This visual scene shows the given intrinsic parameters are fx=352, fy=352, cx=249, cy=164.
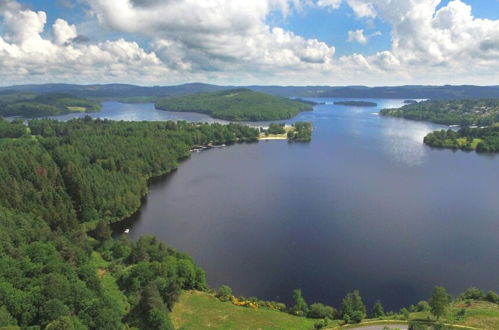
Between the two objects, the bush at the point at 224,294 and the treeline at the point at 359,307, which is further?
the bush at the point at 224,294

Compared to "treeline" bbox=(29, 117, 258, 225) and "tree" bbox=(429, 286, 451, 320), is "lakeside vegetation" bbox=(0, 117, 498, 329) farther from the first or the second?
"treeline" bbox=(29, 117, 258, 225)

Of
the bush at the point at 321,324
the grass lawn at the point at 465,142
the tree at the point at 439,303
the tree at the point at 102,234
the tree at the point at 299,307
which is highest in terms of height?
the grass lawn at the point at 465,142

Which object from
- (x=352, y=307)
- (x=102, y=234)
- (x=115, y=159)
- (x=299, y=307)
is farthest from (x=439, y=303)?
(x=115, y=159)

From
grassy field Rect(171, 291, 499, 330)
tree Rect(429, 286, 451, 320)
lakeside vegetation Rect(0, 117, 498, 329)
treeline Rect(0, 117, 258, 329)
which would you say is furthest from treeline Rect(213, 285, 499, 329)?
treeline Rect(0, 117, 258, 329)

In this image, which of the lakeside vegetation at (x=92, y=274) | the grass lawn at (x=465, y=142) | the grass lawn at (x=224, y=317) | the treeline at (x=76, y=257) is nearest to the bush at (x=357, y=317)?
the lakeside vegetation at (x=92, y=274)

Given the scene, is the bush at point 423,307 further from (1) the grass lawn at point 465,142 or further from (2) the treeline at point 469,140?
(1) the grass lawn at point 465,142

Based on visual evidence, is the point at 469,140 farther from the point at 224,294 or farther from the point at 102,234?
the point at 102,234

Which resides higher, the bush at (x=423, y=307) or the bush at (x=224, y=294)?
the bush at (x=423, y=307)
